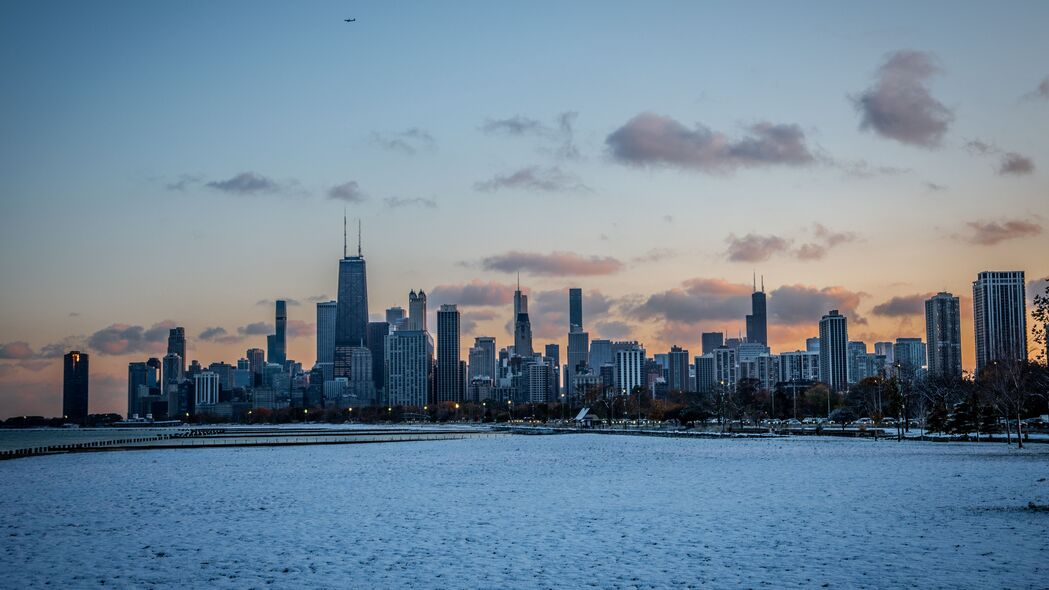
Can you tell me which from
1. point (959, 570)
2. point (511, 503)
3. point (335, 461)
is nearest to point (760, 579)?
point (959, 570)

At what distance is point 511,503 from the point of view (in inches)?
1383

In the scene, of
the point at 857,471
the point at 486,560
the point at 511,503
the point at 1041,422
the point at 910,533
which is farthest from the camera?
the point at 1041,422

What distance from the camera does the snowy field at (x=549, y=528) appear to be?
800 inches

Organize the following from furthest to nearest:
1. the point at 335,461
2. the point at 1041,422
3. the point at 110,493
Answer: the point at 1041,422 < the point at 335,461 < the point at 110,493

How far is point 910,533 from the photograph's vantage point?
24.9m

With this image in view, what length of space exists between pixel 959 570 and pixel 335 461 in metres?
52.8

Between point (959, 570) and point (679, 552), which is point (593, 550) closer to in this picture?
point (679, 552)

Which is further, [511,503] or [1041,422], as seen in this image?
[1041,422]

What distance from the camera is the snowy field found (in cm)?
2033

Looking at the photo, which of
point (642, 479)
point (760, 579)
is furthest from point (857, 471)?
point (760, 579)

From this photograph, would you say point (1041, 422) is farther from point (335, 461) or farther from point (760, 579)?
point (760, 579)

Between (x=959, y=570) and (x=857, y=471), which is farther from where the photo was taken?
(x=857, y=471)

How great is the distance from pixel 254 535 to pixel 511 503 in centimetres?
1065

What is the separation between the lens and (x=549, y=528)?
27734mm
